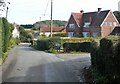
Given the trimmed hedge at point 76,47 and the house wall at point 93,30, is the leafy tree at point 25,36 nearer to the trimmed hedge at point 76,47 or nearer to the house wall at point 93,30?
the house wall at point 93,30

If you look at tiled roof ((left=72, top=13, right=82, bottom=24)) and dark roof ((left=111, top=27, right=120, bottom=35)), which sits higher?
tiled roof ((left=72, top=13, right=82, bottom=24))

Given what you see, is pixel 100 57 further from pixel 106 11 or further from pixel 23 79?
pixel 106 11

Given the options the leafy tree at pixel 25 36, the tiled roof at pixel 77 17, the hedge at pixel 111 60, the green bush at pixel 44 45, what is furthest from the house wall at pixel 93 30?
the hedge at pixel 111 60

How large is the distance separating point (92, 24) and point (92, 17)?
2.27 metres

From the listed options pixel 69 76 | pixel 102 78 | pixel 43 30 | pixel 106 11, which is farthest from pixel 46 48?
pixel 43 30

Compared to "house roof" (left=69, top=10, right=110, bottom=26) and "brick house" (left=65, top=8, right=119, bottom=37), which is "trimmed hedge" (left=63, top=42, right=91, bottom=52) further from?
"house roof" (left=69, top=10, right=110, bottom=26)

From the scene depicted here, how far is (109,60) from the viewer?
14.7 metres

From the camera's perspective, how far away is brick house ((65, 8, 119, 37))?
235ft

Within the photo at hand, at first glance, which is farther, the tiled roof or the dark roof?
the tiled roof

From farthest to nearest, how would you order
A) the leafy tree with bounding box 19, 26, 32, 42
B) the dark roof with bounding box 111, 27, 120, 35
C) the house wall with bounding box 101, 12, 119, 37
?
the leafy tree with bounding box 19, 26, 32, 42 → the dark roof with bounding box 111, 27, 120, 35 → the house wall with bounding box 101, 12, 119, 37

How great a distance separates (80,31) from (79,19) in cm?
291

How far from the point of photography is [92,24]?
7362cm

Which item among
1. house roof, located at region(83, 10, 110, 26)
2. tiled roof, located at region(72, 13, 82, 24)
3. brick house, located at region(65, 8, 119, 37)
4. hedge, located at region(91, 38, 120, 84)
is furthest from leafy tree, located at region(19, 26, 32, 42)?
hedge, located at region(91, 38, 120, 84)

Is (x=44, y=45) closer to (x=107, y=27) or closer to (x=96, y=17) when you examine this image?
(x=107, y=27)
